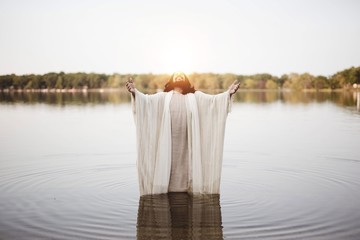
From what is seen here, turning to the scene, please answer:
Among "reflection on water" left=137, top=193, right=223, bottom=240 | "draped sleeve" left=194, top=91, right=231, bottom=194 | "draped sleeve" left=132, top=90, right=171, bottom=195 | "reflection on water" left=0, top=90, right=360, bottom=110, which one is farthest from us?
"reflection on water" left=0, top=90, right=360, bottom=110

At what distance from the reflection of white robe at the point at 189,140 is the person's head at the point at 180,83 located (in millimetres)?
118

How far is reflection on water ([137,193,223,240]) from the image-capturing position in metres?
6.78

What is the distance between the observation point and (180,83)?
356 inches

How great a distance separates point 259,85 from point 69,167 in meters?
185

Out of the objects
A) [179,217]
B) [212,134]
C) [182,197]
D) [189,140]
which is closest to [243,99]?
[212,134]

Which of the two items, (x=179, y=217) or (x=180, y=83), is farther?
(x=180, y=83)

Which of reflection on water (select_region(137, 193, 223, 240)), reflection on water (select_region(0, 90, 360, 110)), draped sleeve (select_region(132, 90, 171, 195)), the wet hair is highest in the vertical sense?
the wet hair

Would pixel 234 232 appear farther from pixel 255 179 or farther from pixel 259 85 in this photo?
pixel 259 85

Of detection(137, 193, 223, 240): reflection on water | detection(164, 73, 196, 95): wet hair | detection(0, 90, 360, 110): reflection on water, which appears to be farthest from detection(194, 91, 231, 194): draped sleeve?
detection(0, 90, 360, 110): reflection on water

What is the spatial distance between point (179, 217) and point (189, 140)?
175 cm

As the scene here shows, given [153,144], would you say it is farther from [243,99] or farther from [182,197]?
[243,99]

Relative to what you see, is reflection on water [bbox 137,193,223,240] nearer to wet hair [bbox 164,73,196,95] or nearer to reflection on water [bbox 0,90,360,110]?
wet hair [bbox 164,73,196,95]

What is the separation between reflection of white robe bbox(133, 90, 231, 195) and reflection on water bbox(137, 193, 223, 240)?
254 millimetres

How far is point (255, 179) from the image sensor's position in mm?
10430
